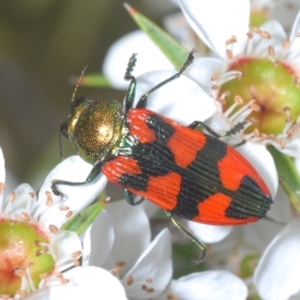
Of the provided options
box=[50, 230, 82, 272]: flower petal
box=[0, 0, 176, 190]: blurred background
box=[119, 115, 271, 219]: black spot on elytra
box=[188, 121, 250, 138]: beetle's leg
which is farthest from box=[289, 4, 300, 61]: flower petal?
box=[0, 0, 176, 190]: blurred background

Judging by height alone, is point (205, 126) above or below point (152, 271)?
above

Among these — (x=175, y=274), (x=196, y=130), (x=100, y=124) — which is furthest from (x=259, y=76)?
(x=175, y=274)

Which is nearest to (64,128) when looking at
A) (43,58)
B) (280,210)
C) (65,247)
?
(65,247)

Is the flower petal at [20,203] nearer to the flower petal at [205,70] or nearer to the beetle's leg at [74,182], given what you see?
the beetle's leg at [74,182]

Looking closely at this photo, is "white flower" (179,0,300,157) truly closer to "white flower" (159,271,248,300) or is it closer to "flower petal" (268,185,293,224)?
"flower petal" (268,185,293,224)

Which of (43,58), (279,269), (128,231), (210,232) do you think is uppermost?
(43,58)

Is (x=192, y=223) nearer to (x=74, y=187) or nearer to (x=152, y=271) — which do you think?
(x=152, y=271)
